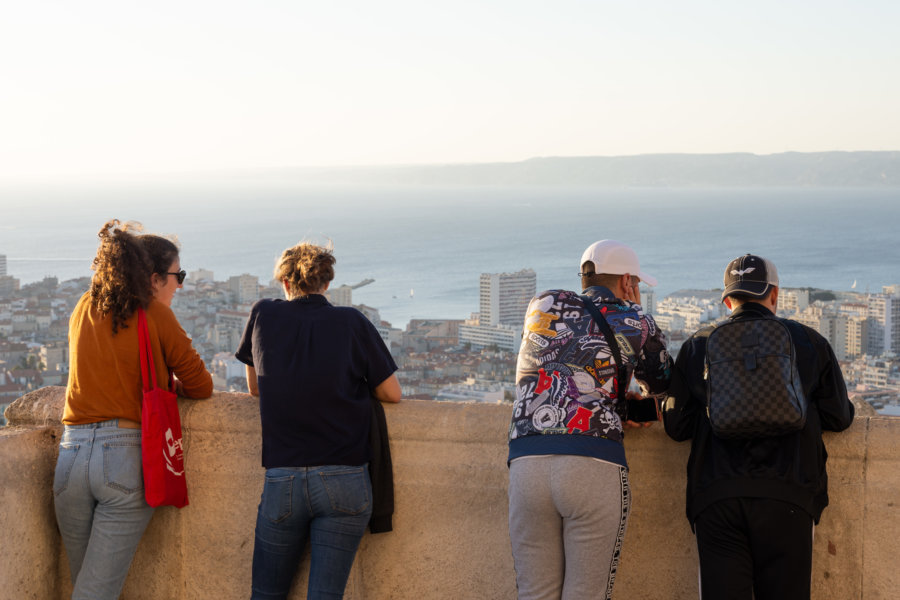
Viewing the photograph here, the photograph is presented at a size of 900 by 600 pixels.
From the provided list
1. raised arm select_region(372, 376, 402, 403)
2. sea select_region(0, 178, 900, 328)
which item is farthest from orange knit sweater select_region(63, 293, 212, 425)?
sea select_region(0, 178, 900, 328)

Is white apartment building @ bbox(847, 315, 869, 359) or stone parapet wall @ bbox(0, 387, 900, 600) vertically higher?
stone parapet wall @ bbox(0, 387, 900, 600)

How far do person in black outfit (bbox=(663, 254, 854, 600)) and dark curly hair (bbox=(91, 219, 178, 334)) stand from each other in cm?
157

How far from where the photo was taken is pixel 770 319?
2.33 meters

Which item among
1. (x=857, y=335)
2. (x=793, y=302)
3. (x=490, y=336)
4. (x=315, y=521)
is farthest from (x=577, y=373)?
(x=857, y=335)

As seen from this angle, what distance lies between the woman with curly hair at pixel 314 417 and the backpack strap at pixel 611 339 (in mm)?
641

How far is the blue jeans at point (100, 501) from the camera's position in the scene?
9.09 feet

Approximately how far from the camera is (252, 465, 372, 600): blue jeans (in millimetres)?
2664

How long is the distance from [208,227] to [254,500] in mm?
130858

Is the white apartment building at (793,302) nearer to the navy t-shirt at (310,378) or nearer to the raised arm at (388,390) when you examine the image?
the raised arm at (388,390)

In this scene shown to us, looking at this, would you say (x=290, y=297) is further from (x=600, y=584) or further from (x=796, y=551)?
(x=796, y=551)

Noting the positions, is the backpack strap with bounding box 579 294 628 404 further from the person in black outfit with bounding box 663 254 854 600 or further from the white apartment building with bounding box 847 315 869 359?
the white apartment building with bounding box 847 315 869 359

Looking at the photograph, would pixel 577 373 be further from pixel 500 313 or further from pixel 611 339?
pixel 500 313

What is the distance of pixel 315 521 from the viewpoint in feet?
8.91

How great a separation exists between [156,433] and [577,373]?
1.28 meters
